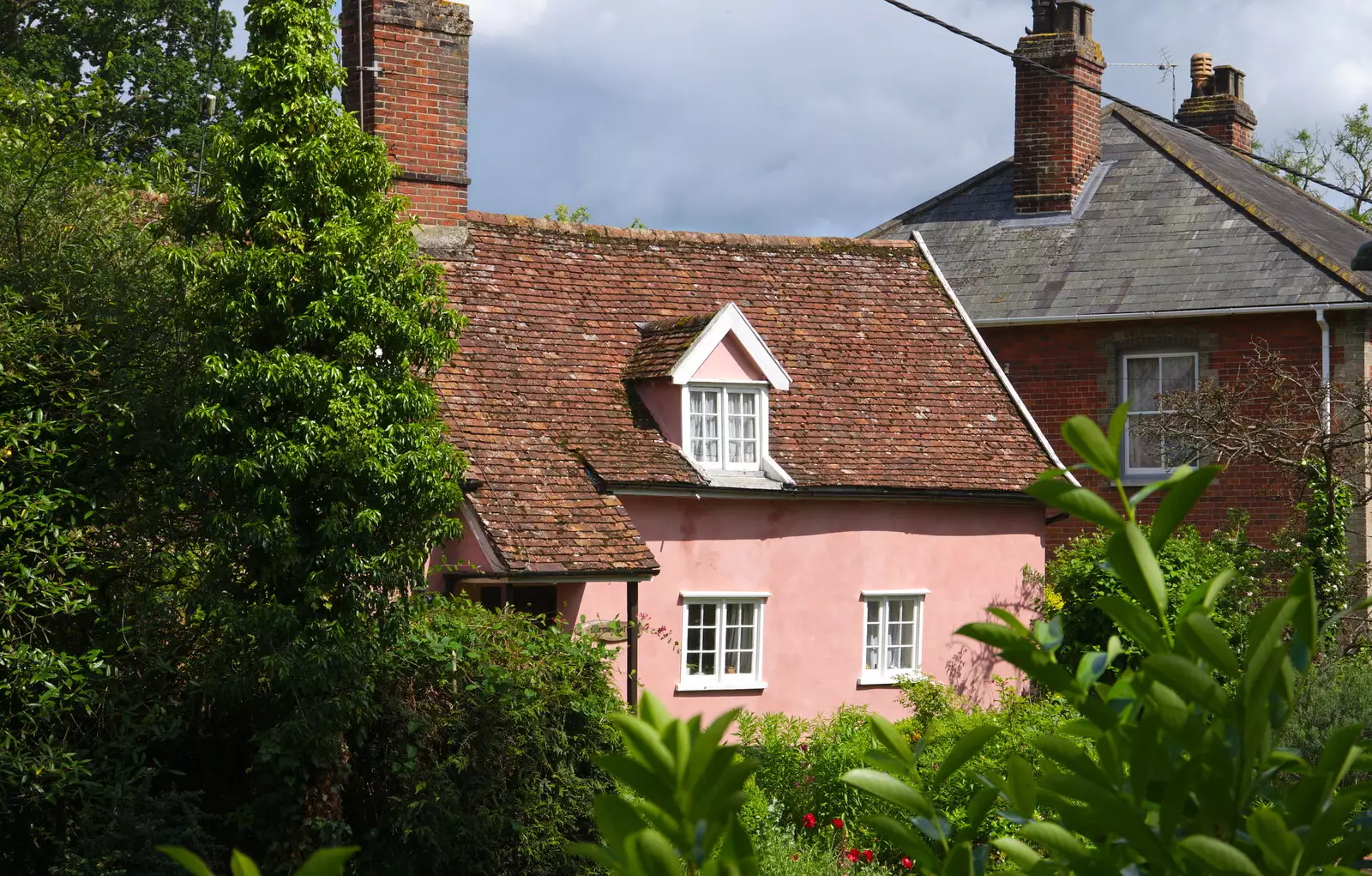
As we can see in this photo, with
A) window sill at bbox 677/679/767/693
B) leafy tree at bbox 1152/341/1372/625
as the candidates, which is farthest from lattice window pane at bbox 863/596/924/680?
leafy tree at bbox 1152/341/1372/625

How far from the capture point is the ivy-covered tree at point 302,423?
10.8 m

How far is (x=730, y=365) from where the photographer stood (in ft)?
59.3

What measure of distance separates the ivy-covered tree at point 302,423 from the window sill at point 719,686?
6.03 metres

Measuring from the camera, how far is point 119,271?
11.8 meters

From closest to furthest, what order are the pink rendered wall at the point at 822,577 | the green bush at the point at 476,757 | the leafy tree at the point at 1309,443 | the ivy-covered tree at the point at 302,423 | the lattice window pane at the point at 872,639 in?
1. the ivy-covered tree at the point at 302,423
2. the green bush at the point at 476,757
3. the pink rendered wall at the point at 822,577
4. the lattice window pane at the point at 872,639
5. the leafy tree at the point at 1309,443

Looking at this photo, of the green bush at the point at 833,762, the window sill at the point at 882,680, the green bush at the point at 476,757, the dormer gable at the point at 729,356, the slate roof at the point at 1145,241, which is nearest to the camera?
the green bush at the point at 476,757

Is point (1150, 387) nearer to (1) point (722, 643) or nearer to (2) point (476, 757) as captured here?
(1) point (722, 643)

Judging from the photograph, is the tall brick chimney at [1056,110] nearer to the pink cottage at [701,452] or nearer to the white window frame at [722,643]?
the pink cottage at [701,452]

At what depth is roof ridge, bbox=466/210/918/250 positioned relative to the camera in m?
19.2

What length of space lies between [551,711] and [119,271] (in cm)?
488

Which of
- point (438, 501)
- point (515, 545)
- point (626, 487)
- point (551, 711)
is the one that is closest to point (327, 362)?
point (438, 501)

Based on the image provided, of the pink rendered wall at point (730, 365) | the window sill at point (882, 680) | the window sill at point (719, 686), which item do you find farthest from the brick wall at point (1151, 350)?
the window sill at point (719, 686)

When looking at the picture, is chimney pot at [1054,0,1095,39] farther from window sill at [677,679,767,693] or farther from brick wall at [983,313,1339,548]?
window sill at [677,679,767,693]

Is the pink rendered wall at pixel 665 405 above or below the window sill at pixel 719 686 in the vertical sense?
above
